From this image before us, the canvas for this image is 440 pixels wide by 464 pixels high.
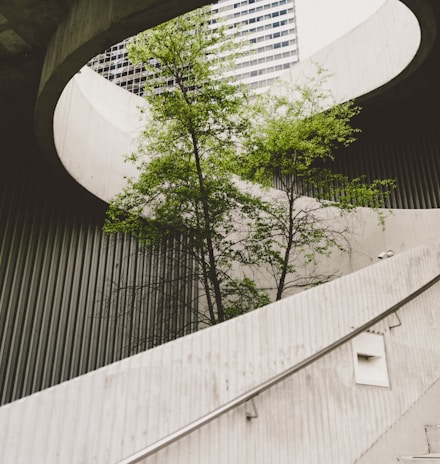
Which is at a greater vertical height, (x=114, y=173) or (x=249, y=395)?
(x=114, y=173)

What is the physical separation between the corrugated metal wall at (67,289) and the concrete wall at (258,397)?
138 inches

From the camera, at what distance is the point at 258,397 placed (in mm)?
2318

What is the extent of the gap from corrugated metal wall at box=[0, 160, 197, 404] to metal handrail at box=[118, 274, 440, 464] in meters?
3.60

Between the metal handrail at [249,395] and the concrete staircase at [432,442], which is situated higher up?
the metal handrail at [249,395]

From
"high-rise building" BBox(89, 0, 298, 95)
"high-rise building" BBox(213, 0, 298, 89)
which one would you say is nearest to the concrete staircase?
"high-rise building" BBox(89, 0, 298, 95)

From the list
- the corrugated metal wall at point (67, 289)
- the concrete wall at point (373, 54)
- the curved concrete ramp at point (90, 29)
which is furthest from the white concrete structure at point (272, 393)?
the concrete wall at point (373, 54)

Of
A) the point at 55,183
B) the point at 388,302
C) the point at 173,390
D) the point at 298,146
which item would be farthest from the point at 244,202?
the point at 173,390

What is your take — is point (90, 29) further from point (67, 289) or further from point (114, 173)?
point (67, 289)

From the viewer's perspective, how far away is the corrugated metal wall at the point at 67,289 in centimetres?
598

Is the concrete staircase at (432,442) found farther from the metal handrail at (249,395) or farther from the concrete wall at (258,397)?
the metal handrail at (249,395)

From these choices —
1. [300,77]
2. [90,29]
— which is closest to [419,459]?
[90,29]

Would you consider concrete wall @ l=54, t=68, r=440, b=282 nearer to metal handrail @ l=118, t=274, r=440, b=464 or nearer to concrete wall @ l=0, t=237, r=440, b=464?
concrete wall @ l=0, t=237, r=440, b=464

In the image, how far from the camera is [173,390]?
211 centimetres

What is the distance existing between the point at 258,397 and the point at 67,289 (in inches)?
193
